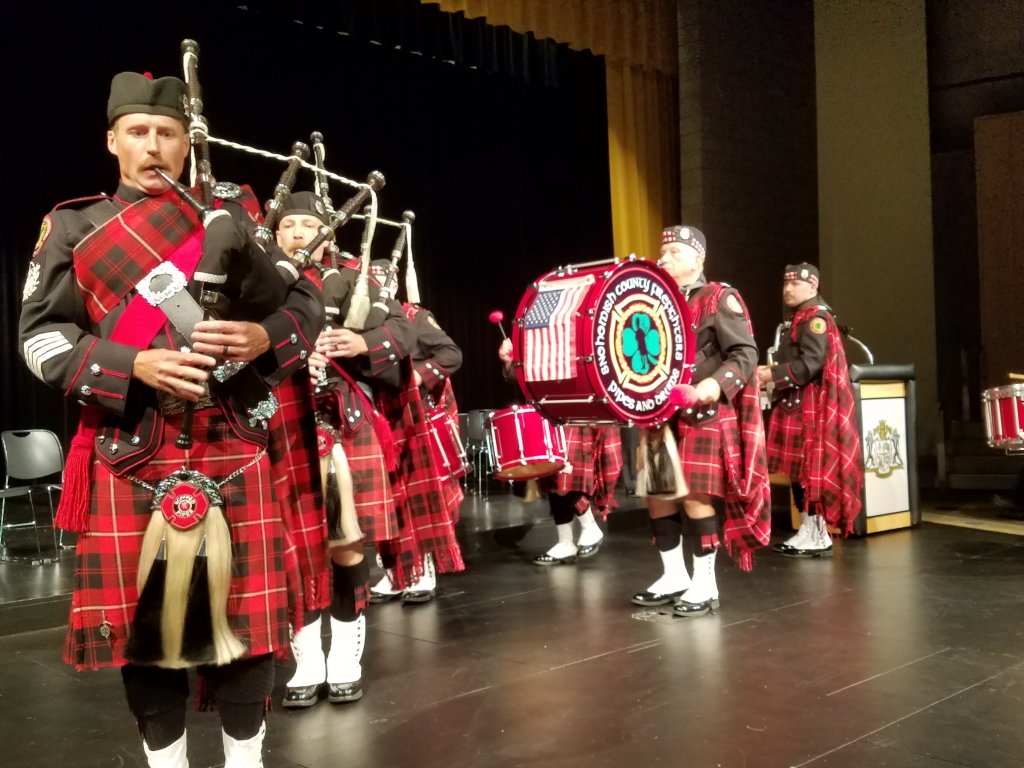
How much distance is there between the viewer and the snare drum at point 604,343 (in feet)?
9.63

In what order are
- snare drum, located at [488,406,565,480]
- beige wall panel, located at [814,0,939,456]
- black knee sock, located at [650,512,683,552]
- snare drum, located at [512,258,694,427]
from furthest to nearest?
beige wall panel, located at [814,0,939,456], snare drum, located at [488,406,565,480], black knee sock, located at [650,512,683,552], snare drum, located at [512,258,694,427]

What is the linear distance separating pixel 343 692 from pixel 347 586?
0.93ft

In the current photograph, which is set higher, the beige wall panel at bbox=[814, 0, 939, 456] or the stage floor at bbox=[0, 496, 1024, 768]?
the beige wall panel at bbox=[814, 0, 939, 456]

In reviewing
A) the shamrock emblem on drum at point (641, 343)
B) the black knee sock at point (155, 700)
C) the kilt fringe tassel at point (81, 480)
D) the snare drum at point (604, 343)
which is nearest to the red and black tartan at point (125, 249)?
the kilt fringe tassel at point (81, 480)

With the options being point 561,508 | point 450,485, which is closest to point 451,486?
point 450,485

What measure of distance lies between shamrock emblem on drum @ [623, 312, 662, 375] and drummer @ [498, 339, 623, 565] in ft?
4.81

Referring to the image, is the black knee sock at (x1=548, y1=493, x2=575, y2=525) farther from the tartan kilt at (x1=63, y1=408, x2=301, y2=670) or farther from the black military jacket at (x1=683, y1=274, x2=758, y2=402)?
the tartan kilt at (x1=63, y1=408, x2=301, y2=670)

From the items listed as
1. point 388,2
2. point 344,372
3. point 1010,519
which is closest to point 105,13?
point 388,2

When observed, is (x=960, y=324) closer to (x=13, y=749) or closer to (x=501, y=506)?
(x=501, y=506)

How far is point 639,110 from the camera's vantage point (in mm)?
7859

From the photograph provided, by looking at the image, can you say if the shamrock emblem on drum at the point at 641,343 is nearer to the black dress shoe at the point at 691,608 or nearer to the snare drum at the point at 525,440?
the black dress shoe at the point at 691,608

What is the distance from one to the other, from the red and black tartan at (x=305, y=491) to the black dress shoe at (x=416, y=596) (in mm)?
1926

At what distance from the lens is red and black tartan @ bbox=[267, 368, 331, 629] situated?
75.0 inches

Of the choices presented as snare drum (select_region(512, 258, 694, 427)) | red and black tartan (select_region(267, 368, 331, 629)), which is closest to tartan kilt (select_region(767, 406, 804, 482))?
snare drum (select_region(512, 258, 694, 427))
